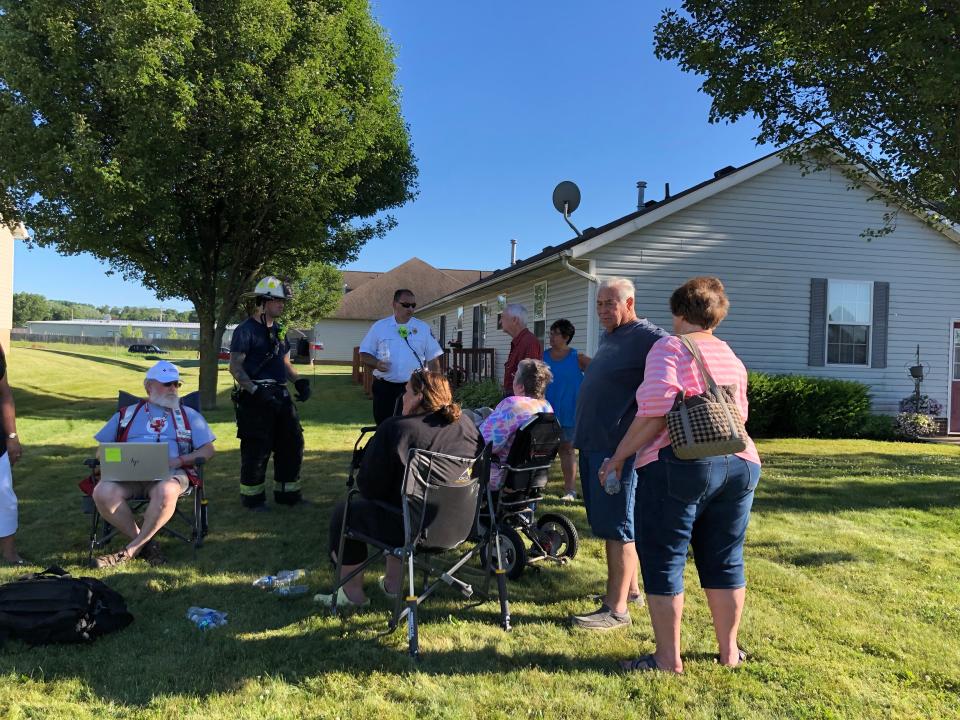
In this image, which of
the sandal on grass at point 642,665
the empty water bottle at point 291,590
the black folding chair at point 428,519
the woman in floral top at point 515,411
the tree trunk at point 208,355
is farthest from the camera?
the tree trunk at point 208,355

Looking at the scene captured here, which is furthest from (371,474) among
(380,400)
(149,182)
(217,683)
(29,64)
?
(29,64)

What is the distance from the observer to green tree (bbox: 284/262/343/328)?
29.7 m

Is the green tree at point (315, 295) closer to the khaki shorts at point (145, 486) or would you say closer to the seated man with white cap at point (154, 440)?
the seated man with white cap at point (154, 440)

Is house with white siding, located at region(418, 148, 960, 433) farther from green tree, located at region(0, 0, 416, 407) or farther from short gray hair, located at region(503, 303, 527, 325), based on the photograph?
short gray hair, located at region(503, 303, 527, 325)

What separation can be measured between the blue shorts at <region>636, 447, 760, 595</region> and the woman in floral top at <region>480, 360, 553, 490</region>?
1446 mm

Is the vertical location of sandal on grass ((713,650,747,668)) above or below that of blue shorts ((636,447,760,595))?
below

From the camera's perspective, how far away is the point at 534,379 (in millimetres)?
4488

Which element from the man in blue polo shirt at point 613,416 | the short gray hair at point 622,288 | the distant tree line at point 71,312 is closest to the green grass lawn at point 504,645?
the man in blue polo shirt at point 613,416

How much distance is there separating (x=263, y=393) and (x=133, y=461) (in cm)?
133

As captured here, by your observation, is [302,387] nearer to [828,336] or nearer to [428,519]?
[428,519]

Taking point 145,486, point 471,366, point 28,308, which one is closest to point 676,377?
point 145,486

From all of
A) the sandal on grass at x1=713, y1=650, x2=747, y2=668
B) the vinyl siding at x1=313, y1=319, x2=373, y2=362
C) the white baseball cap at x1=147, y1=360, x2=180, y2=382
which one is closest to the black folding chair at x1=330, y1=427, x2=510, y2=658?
the sandal on grass at x1=713, y1=650, x2=747, y2=668

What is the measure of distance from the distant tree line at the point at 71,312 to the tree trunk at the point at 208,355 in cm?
7858

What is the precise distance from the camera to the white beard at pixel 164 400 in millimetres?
4543
